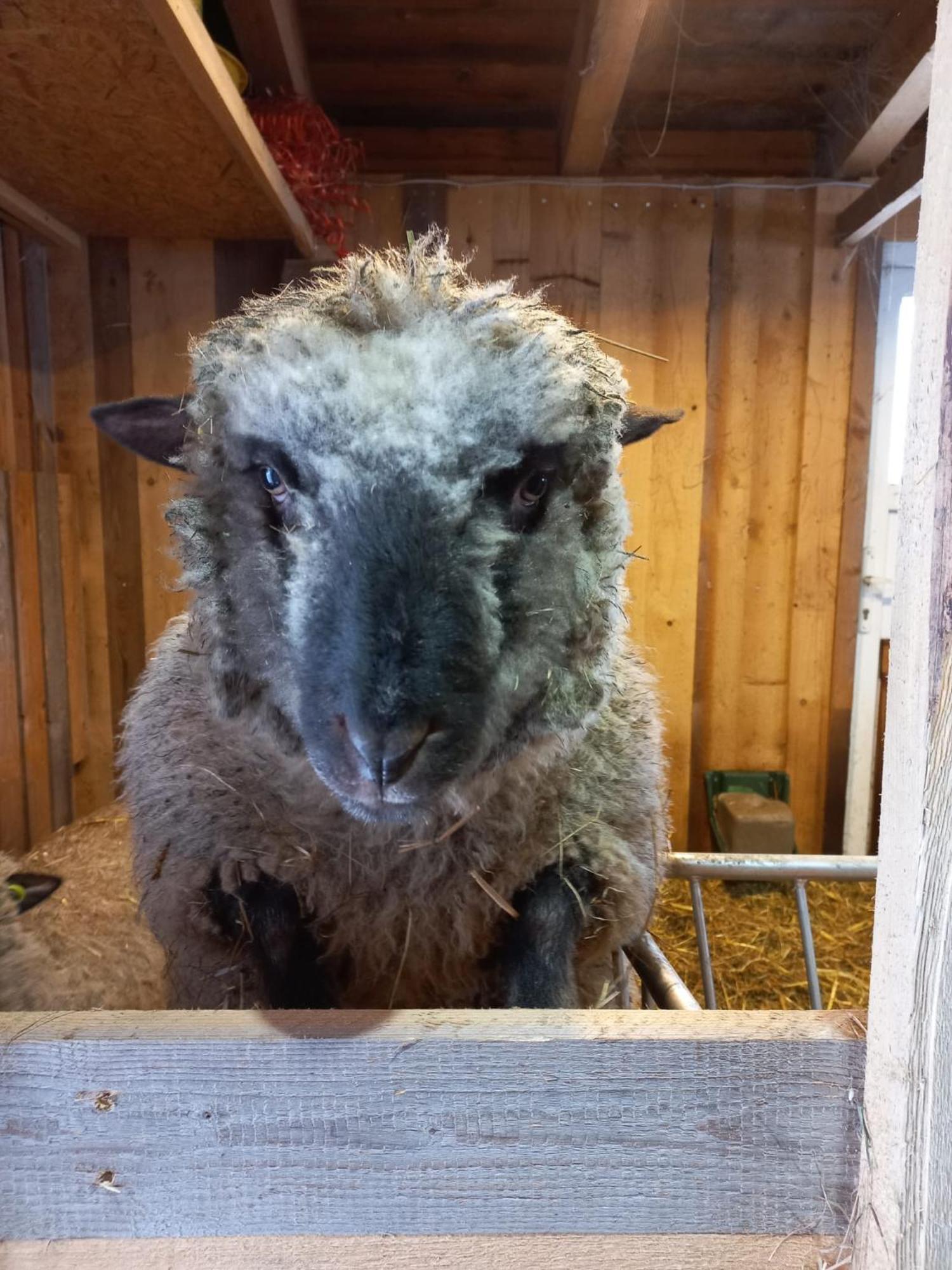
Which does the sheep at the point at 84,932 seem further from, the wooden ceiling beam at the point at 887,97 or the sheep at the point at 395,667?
the wooden ceiling beam at the point at 887,97

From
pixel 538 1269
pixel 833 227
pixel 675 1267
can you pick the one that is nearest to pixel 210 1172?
pixel 538 1269

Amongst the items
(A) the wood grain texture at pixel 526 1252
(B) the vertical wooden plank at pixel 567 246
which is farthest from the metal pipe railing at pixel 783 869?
(B) the vertical wooden plank at pixel 567 246

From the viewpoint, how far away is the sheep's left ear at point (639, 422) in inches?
40.8

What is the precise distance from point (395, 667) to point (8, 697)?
2022 mm

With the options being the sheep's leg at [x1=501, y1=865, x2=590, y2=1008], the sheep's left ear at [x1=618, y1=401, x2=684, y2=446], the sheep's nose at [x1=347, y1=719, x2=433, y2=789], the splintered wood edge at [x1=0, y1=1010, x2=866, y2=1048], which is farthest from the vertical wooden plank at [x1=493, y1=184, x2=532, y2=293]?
the splintered wood edge at [x1=0, y1=1010, x2=866, y2=1048]

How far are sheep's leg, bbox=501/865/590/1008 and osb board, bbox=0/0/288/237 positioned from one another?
1659 mm

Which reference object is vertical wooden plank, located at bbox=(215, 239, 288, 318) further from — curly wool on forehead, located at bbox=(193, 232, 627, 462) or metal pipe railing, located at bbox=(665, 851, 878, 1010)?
metal pipe railing, located at bbox=(665, 851, 878, 1010)

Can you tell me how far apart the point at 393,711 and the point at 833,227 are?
10.6 ft

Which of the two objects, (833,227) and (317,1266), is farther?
(833,227)

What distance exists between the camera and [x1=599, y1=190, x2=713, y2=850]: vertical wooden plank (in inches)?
120

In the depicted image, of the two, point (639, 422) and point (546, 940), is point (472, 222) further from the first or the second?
point (546, 940)

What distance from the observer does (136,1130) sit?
2.03ft

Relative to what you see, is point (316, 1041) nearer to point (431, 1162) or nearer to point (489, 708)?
point (431, 1162)

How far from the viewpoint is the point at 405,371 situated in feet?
2.56
